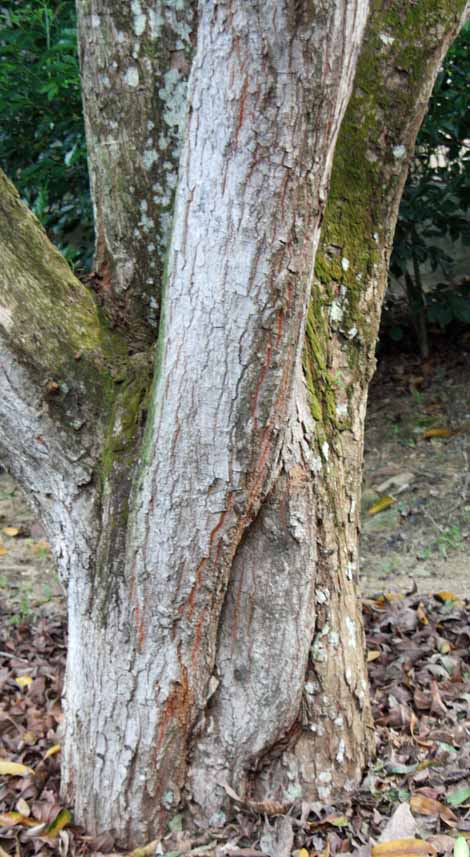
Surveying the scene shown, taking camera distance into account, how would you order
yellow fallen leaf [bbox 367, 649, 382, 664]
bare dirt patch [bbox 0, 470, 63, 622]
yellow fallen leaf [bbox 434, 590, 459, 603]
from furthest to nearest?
bare dirt patch [bbox 0, 470, 63, 622] < yellow fallen leaf [bbox 434, 590, 459, 603] < yellow fallen leaf [bbox 367, 649, 382, 664]

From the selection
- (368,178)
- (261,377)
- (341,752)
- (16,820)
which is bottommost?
(16,820)

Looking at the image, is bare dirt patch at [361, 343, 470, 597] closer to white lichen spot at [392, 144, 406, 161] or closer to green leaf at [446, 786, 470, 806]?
green leaf at [446, 786, 470, 806]

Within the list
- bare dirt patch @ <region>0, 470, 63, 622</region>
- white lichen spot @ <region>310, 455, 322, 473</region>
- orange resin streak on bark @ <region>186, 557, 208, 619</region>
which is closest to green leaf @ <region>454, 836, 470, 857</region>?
orange resin streak on bark @ <region>186, 557, 208, 619</region>

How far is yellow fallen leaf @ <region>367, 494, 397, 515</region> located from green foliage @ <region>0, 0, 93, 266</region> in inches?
82.6

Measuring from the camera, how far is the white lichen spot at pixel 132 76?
234cm

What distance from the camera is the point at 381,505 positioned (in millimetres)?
4781

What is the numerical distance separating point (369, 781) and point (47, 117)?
378 cm

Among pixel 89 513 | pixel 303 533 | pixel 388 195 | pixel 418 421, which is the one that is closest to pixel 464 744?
pixel 303 533

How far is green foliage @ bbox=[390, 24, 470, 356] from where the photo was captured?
493cm

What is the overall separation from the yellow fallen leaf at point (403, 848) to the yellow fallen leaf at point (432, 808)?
0.45 ft

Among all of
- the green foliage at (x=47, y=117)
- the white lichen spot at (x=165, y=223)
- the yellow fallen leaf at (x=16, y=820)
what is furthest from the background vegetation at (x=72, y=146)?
the yellow fallen leaf at (x=16, y=820)

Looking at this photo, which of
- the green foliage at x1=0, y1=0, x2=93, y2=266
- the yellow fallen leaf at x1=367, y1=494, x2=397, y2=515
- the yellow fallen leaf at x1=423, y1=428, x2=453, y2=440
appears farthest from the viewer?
the yellow fallen leaf at x1=423, y1=428, x2=453, y2=440

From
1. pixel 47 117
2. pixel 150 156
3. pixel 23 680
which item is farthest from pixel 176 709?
pixel 47 117

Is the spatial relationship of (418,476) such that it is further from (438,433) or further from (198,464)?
(198,464)
